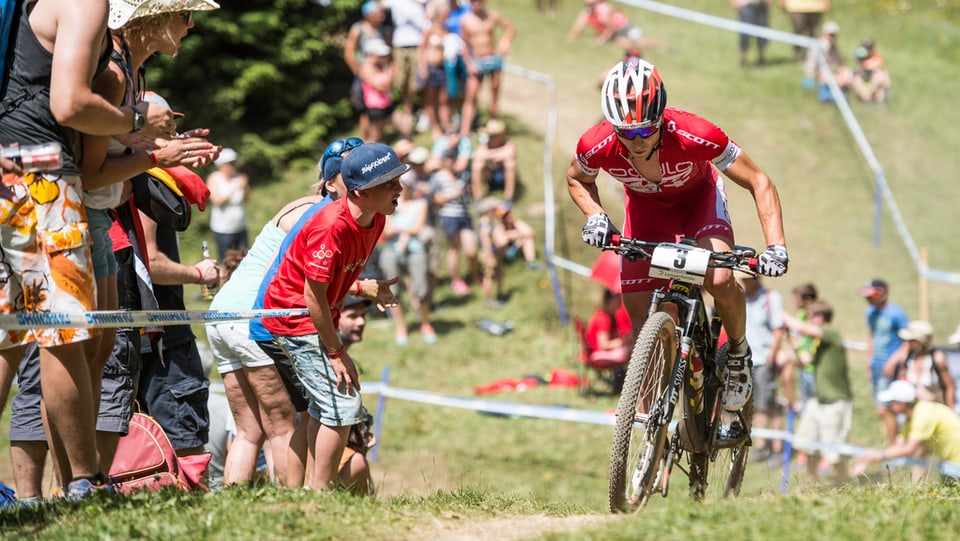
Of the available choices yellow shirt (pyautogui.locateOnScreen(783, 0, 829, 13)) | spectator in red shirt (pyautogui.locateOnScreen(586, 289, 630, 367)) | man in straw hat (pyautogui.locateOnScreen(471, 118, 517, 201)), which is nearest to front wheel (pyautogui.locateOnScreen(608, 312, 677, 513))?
spectator in red shirt (pyautogui.locateOnScreen(586, 289, 630, 367))

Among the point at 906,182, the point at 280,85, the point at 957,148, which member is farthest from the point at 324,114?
the point at 957,148

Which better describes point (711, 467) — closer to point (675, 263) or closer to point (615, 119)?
point (675, 263)

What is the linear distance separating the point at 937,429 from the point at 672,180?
18.1 feet

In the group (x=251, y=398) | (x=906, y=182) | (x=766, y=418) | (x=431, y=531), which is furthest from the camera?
(x=906, y=182)

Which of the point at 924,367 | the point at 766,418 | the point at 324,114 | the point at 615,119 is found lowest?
the point at 766,418

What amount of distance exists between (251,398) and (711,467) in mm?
2881

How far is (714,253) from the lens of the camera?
5605mm

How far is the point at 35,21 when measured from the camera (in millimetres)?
4395

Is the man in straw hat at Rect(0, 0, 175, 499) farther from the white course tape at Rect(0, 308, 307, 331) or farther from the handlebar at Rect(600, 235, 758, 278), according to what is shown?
the handlebar at Rect(600, 235, 758, 278)

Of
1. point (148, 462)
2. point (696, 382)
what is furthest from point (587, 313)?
point (148, 462)

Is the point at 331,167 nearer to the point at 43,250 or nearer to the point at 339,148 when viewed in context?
the point at 339,148

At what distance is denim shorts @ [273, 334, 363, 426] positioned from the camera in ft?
18.6

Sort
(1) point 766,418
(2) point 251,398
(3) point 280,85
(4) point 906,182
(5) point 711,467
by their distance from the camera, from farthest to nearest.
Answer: (3) point 280,85
(4) point 906,182
(1) point 766,418
(5) point 711,467
(2) point 251,398

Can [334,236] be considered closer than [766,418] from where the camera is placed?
Yes
